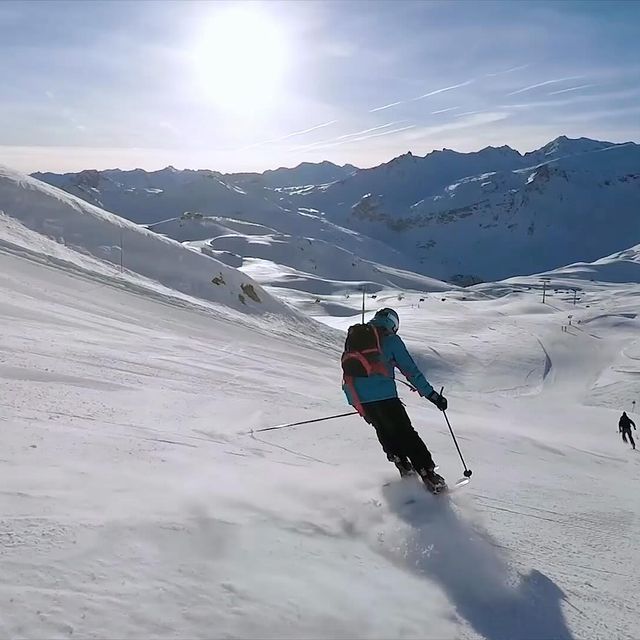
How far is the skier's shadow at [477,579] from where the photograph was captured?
382 centimetres

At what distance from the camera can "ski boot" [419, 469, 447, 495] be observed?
18.5 ft

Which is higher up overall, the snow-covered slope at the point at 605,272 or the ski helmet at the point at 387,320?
the ski helmet at the point at 387,320

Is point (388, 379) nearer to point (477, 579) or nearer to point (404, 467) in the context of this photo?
point (404, 467)

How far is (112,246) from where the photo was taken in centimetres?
3250

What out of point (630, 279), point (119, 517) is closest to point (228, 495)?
point (119, 517)

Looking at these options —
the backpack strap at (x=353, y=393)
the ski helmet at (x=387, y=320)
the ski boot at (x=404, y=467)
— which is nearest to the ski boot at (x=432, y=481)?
the ski boot at (x=404, y=467)

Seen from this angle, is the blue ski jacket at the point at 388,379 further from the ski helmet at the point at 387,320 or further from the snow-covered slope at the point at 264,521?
the snow-covered slope at the point at 264,521

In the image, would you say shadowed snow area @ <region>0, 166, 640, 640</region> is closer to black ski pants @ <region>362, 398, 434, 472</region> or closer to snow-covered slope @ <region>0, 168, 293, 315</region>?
black ski pants @ <region>362, 398, 434, 472</region>

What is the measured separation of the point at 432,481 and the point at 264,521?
1.81 meters

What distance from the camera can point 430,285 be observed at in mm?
178125

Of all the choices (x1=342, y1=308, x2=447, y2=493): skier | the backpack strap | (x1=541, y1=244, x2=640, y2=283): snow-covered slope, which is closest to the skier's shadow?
(x1=342, y1=308, x2=447, y2=493): skier

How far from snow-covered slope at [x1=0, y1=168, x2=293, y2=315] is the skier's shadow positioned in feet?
80.9

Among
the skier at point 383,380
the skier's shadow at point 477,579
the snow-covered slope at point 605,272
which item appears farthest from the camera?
the snow-covered slope at point 605,272

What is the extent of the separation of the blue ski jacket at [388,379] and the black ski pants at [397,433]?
0.08 m
